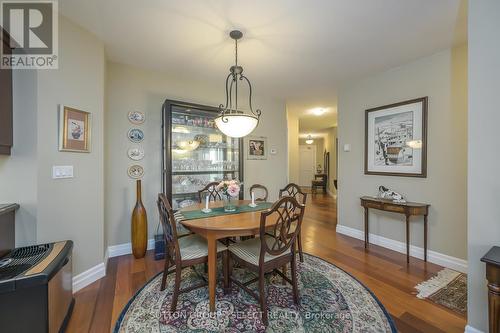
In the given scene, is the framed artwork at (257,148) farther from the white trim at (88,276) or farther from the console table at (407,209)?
the white trim at (88,276)

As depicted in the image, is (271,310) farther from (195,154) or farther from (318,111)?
(318,111)

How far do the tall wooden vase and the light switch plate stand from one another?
81cm

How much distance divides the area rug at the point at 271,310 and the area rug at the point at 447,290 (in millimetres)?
576

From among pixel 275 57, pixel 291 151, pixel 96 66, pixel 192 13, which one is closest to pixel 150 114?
pixel 96 66

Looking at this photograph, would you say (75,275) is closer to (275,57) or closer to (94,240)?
(94,240)

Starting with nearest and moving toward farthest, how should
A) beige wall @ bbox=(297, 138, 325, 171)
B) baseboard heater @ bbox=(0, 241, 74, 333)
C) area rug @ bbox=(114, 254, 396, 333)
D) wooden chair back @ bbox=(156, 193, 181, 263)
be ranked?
baseboard heater @ bbox=(0, 241, 74, 333) → area rug @ bbox=(114, 254, 396, 333) → wooden chair back @ bbox=(156, 193, 181, 263) → beige wall @ bbox=(297, 138, 325, 171)

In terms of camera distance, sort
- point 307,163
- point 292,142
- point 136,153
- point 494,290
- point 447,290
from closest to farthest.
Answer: point 494,290
point 447,290
point 136,153
point 292,142
point 307,163

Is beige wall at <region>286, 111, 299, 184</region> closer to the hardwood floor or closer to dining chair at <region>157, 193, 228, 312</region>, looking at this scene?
the hardwood floor

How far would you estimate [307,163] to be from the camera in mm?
10555

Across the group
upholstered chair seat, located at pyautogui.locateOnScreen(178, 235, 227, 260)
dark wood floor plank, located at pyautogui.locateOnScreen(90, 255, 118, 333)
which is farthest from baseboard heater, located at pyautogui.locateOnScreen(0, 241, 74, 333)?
upholstered chair seat, located at pyautogui.locateOnScreen(178, 235, 227, 260)

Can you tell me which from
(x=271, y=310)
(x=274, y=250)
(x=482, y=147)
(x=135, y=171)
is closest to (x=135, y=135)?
(x=135, y=171)

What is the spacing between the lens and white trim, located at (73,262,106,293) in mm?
2061

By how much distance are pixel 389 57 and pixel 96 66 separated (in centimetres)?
346

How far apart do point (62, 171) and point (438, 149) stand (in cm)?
412
